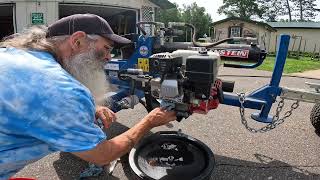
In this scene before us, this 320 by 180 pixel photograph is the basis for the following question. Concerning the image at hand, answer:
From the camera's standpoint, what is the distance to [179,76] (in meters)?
3.29

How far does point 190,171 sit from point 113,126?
2.27m

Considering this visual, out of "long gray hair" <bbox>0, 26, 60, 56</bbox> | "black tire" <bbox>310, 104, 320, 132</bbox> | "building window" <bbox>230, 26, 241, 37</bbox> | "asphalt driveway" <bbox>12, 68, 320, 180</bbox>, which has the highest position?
"building window" <bbox>230, 26, 241, 37</bbox>

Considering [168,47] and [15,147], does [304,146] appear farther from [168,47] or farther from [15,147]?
[15,147]

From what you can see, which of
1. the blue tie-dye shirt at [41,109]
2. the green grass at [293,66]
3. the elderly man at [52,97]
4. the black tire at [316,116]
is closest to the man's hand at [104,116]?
the elderly man at [52,97]

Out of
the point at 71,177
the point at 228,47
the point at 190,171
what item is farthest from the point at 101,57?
the point at 228,47

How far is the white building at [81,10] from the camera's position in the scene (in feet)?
51.7

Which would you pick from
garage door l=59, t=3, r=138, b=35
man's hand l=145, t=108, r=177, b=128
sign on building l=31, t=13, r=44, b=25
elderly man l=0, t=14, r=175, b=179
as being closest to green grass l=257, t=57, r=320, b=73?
garage door l=59, t=3, r=138, b=35

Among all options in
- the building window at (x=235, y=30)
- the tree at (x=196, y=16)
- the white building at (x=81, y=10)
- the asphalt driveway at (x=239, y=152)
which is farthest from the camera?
the tree at (x=196, y=16)

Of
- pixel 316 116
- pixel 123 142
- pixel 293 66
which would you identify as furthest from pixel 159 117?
pixel 293 66

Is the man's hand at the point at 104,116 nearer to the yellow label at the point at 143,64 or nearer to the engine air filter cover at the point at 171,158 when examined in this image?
the engine air filter cover at the point at 171,158

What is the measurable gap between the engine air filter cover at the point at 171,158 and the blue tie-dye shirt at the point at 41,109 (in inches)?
59.4

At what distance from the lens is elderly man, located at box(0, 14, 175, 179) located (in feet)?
5.88

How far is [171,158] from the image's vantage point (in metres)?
3.66

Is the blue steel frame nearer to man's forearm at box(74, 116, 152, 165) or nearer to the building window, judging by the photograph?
man's forearm at box(74, 116, 152, 165)
